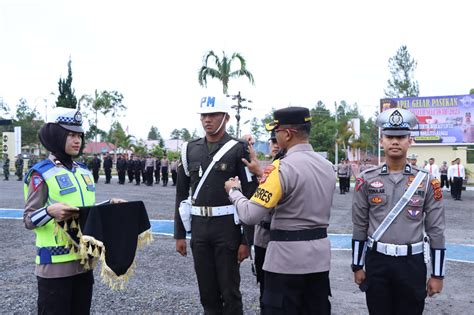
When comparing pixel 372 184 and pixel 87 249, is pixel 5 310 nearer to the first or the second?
pixel 87 249

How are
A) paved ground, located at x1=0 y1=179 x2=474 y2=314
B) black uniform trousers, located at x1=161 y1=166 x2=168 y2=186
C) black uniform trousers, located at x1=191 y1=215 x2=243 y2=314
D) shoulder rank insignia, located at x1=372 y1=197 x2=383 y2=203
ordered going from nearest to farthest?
shoulder rank insignia, located at x1=372 y1=197 x2=383 y2=203
black uniform trousers, located at x1=191 y1=215 x2=243 y2=314
paved ground, located at x1=0 y1=179 x2=474 y2=314
black uniform trousers, located at x1=161 y1=166 x2=168 y2=186

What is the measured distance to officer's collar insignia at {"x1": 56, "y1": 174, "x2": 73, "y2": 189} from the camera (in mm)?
3055

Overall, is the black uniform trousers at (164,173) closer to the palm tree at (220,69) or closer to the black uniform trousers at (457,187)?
the palm tree at (220,69)

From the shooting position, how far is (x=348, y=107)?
85688mm

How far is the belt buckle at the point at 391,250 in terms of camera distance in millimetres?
3131

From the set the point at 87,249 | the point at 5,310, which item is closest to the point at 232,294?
the point at 87,249

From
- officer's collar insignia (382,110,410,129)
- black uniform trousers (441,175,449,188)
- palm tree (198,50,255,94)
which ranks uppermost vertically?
palm tree (198,50,255,94)

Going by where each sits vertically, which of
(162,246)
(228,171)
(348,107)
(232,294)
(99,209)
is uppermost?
(348,107)

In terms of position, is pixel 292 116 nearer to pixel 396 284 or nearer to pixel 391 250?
pixel 391 250

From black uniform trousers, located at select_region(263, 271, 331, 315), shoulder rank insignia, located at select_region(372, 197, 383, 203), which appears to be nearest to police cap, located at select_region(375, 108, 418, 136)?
shoulder rank insignia, located at select_region(372, 197, 383, 203)

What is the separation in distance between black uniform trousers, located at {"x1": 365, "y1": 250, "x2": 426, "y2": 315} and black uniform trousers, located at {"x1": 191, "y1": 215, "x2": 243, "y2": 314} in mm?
1071

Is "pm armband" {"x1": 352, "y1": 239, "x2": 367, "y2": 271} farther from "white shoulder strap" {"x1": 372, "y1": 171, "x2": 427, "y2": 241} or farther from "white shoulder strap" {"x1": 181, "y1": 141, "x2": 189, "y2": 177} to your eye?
"white shoulder strap" {"x1": 181, "y1": 141, "x2": 189, "y2": 177}

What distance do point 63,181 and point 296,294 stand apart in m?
1.80

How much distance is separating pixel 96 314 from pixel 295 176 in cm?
297
